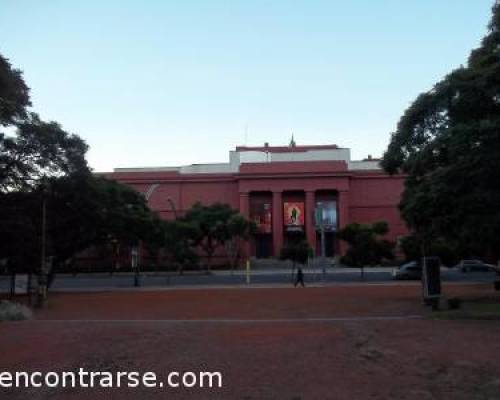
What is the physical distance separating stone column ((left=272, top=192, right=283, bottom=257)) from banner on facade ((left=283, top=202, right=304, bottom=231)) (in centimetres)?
64

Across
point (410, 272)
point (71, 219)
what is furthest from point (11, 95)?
point (410, 272)

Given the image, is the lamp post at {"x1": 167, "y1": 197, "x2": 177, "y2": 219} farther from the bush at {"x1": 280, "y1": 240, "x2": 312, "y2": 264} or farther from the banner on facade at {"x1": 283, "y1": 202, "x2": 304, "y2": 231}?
the bush at {"x1": 280, "y1": 240, "x2": 312, "y2": 264}

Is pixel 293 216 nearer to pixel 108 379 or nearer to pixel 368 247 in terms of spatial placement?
pixel 368 247

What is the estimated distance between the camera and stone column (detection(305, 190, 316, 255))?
76.2 metres

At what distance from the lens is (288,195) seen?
79.3 m

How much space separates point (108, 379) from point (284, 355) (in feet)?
10.5

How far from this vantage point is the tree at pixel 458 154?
1941cm

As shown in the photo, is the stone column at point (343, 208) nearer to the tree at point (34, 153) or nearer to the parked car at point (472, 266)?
the parked car at point (472, 266)

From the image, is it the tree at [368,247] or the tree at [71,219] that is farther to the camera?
the tree at [368,247]

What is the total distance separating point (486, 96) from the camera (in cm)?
2053

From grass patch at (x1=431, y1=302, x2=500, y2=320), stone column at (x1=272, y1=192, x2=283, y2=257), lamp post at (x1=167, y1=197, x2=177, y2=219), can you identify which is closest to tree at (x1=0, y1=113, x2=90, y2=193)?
grass patch at (x1=431, y1=302, x2=500, y2=320)

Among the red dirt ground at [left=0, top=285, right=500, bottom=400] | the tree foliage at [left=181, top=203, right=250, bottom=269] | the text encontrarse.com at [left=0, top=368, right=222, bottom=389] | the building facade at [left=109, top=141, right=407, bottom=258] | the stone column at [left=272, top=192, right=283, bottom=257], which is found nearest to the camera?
the red dirt ground at [left=0, top=285, right=500, bottom=400]

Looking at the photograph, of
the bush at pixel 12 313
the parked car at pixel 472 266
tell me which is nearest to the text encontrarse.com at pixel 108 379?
the bush at pixel 12 313

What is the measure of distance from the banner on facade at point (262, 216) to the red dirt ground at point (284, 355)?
2401 inches
